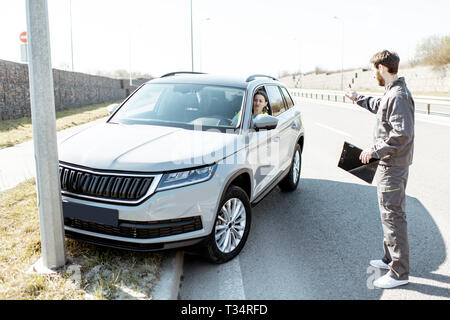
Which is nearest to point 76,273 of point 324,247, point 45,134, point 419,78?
point 45,134

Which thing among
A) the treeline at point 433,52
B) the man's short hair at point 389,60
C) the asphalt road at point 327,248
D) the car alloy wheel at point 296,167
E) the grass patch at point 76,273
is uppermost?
the treeline at point 433,52

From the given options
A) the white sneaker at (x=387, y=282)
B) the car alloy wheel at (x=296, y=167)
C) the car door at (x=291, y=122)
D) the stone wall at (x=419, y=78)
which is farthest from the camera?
the stone wall at (x=419, y=78)

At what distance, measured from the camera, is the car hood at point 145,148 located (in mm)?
3539

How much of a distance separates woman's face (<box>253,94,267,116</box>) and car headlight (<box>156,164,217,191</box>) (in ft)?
5.25

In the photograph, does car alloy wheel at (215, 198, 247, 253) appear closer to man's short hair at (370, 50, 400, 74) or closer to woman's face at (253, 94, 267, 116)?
woman's face at (253, 94, 267, 116)

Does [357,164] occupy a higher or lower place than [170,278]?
higher

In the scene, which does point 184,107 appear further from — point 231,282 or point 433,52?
point 433,52

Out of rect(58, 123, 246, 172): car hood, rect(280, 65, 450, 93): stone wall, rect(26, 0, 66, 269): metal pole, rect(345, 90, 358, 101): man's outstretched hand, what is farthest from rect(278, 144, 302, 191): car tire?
rect(280, 65, 450, 93): stone wall

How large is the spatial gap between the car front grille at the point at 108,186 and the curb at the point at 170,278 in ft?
2.32

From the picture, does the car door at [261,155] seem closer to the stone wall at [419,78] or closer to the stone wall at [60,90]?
the stone wall at [60,90]

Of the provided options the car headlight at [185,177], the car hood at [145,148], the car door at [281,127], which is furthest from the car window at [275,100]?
the car headlight at [185,177]

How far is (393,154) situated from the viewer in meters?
3.57

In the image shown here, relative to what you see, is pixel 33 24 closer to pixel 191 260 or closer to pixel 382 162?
pixel 191 260

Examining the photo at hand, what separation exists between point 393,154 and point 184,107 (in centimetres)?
239
